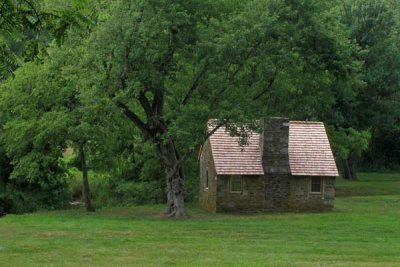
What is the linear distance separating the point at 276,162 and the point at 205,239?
12.7 m

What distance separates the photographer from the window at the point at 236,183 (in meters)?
31.8

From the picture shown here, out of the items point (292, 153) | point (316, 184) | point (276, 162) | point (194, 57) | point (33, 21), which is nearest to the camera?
point (33, 21)

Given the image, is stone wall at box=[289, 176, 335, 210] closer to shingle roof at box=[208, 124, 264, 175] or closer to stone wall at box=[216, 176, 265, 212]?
stone wall at box=[216, 176, 265, 212]

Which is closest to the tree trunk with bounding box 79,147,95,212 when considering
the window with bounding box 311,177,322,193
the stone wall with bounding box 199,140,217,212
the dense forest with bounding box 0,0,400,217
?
the dense forest with bounding box 0,0,400,217

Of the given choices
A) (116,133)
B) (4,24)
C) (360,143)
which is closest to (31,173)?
(116,133)

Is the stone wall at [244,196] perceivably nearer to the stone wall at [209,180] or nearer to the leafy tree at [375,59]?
the stone wall at [209,180]

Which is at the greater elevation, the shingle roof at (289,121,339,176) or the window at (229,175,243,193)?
the shingle roof at (289,121,339,176)

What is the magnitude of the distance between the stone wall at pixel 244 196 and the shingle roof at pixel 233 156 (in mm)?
436

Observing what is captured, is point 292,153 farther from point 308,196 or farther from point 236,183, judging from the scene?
point 236,183

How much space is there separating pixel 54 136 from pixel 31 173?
80.5 inches

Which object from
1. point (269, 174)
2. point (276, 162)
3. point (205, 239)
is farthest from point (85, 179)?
point (205, 239)

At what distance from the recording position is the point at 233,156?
105 feet

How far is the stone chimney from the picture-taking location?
106ft

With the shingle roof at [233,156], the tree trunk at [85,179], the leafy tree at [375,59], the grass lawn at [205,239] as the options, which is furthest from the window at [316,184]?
the leafy tree at [375,59]
